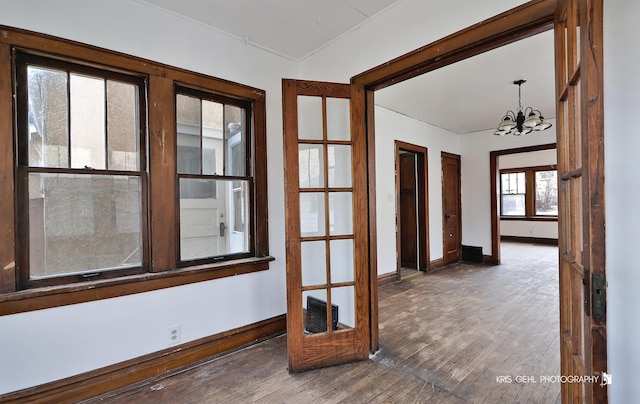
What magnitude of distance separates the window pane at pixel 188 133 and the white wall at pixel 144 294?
295 mm

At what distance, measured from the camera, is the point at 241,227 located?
285cm

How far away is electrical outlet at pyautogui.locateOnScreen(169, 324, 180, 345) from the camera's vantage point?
7.63ft

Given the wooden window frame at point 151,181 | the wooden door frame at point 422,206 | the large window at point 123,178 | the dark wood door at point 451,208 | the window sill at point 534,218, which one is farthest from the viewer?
the window sill at point 534,218

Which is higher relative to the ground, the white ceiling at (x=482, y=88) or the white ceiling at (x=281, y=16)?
the white ceiling at (x=281, y=16)

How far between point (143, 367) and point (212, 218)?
3.97ft

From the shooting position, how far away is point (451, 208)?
6277 mm

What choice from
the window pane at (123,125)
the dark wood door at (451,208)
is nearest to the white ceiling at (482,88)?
the dark wood door at (451,208)

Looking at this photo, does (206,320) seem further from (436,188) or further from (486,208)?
(486,208)

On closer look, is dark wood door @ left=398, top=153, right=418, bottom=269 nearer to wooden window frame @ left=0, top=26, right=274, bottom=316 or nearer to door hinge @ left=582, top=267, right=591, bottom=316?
wooden window frame @ left=0, top=26, right=274, bottom=316

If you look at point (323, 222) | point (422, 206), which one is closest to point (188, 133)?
point (323, 222)

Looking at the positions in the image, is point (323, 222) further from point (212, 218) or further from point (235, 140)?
point (235, 140)

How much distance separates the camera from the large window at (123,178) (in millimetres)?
1888

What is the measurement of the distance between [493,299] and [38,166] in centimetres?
479

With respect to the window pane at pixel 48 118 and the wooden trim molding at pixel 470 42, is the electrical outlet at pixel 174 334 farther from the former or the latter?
the wooden trim molding at pixel 470 42
